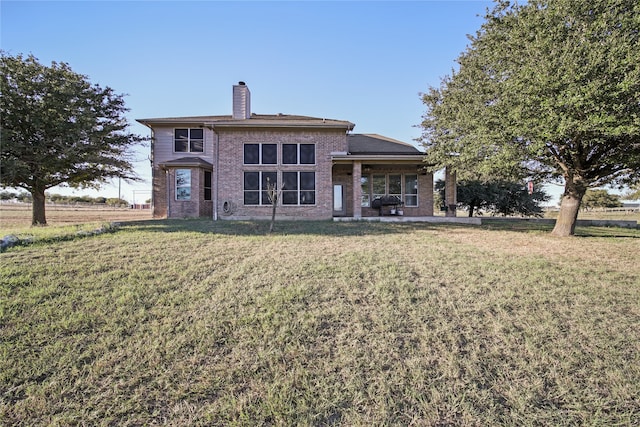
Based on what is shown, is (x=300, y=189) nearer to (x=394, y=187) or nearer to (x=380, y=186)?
(x=380, y=186)

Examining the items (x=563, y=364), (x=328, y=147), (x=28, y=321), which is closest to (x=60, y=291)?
(x=28, y=321)

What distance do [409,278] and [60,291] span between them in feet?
17.7

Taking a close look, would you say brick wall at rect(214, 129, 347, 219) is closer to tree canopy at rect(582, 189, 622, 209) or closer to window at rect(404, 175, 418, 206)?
window at rect(404, 175, 418, 206)

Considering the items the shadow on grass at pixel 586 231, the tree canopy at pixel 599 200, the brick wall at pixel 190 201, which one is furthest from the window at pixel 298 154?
the tree canopy at pixel 599 200

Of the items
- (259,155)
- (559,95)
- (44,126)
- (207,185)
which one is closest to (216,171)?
(259,155)

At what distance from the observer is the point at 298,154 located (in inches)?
554

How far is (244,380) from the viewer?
2867 millimetres

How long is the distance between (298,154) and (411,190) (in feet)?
21.0

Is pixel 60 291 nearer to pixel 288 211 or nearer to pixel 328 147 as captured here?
pixel 288 211

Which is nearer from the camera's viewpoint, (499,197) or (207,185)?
(207,185)

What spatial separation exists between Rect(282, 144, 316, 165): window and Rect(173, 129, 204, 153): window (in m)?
5.58

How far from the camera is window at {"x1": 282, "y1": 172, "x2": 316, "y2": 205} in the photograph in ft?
46.3

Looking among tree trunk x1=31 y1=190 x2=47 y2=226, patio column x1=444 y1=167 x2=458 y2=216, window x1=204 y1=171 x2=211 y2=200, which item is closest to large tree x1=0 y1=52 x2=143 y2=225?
tree trunk x1=31 y1=190 x2=47 y2=226

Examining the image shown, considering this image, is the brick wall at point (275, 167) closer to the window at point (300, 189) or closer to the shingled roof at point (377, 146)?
the window at point (300, 189)
